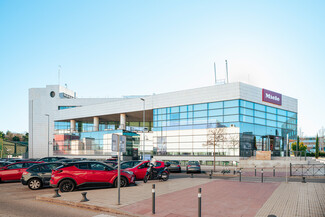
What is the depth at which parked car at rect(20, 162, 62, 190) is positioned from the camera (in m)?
17.1

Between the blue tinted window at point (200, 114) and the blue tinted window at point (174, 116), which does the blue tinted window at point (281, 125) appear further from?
the blue tinted window at point (174, 116)

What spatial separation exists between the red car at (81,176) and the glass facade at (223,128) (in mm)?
24208

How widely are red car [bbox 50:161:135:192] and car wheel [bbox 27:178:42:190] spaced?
293 cm

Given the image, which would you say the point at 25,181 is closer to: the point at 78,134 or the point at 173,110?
the point at 173,110

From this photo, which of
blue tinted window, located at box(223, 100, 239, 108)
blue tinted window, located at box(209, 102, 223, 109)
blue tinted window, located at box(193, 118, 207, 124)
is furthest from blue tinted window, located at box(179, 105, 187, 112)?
blue tinted window, located at box(223, 100, 239, 108)

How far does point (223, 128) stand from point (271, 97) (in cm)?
1126

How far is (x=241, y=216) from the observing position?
32.1ft

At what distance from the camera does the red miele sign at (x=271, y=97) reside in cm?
4547

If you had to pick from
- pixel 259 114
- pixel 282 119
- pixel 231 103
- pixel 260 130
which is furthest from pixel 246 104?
pixel 282 119

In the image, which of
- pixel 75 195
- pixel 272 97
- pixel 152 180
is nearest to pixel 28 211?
pixel 75 195

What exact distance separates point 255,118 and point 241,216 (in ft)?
119

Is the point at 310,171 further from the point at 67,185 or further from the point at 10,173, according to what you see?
the point at 10,173

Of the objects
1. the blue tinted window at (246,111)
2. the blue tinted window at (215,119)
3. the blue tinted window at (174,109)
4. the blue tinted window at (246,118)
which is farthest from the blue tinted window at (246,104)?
the blue tinted window at (174,109)

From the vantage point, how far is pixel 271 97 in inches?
1841
